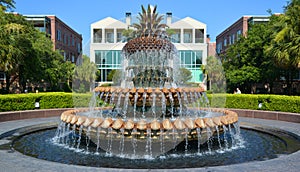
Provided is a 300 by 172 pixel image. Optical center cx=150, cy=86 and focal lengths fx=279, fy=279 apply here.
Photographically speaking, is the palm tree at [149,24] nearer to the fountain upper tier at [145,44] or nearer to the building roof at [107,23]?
the fountain upper tier at [145,44]

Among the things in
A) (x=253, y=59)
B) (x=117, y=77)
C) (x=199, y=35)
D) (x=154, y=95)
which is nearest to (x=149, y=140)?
(x=154, y=95)

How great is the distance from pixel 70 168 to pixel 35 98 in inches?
479

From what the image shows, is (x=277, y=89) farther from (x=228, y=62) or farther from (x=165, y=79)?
(x=165, y=79)

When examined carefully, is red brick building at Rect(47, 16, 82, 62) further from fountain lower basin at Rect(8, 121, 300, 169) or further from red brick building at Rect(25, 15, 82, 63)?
fountain lower basin at Rect(8, 121, 300, 169)

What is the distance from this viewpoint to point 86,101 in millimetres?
18609

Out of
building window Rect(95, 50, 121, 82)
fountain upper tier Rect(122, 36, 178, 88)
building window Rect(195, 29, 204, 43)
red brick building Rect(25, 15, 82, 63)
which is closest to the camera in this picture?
fountain upper tier Rect(122, 36, 178, 88)

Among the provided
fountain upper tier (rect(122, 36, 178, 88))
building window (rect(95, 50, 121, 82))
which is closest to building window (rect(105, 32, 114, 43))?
building window (rect(95, 50, 121, 82))

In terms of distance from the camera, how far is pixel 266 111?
49.2ft

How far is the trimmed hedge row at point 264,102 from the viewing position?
573 inches

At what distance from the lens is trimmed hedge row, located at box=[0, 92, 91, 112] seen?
48.6 ft

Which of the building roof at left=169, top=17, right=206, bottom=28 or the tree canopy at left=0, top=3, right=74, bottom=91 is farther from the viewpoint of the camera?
the building roof at left=169, top=17, right=206, bottom=28

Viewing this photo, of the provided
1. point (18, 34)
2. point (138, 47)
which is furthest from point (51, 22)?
point (138, 47)

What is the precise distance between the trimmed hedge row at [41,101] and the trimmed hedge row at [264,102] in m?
8.91

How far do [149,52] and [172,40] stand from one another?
3664 centimetres
